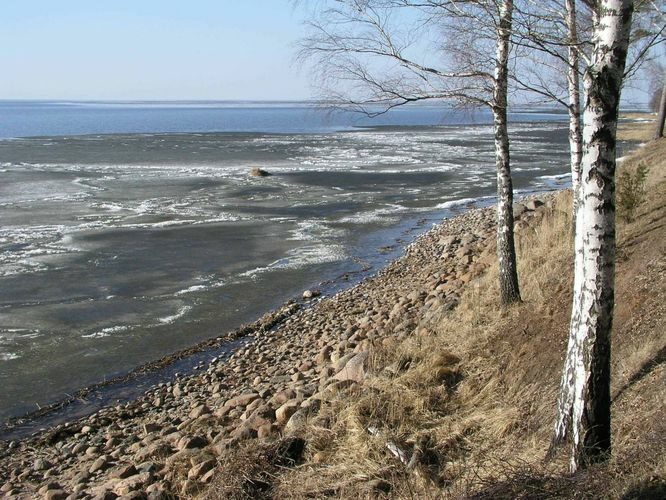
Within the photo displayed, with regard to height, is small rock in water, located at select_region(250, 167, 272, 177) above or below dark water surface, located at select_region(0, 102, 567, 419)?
above

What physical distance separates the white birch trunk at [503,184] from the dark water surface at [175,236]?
17.7 inches

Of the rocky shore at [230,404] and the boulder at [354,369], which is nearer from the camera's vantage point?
the rocky shore at [230,404]

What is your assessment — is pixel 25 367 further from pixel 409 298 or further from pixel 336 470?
pixel 336 470

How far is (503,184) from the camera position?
9.09 metres

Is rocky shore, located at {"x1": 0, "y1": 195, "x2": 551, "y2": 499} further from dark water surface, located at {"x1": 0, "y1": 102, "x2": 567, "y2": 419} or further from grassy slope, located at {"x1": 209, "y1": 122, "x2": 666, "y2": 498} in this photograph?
dark water surface, located at {"x1": 0, "y1": 102, "x2": 567, "y2": 419}

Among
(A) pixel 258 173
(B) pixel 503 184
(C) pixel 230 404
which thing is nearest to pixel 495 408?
(B) pixel 503 184

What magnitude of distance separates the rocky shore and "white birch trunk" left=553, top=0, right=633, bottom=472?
3.00m

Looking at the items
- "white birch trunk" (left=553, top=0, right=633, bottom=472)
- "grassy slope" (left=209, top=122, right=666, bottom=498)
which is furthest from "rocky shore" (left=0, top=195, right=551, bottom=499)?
"white birch trunk" (left=553, top=0, right=633, bottom=472)

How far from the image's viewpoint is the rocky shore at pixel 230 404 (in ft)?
23.7

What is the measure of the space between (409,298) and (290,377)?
3492mm

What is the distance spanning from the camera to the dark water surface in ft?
41.4

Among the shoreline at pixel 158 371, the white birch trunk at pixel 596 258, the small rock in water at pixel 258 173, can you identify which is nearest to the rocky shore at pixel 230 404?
the shoreline at pixel 158 371

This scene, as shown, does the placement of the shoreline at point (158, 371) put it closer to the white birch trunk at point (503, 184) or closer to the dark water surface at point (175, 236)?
the dark water surface at point (175, 236)

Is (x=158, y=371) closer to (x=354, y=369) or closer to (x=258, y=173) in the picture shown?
(x=354, y=369)
